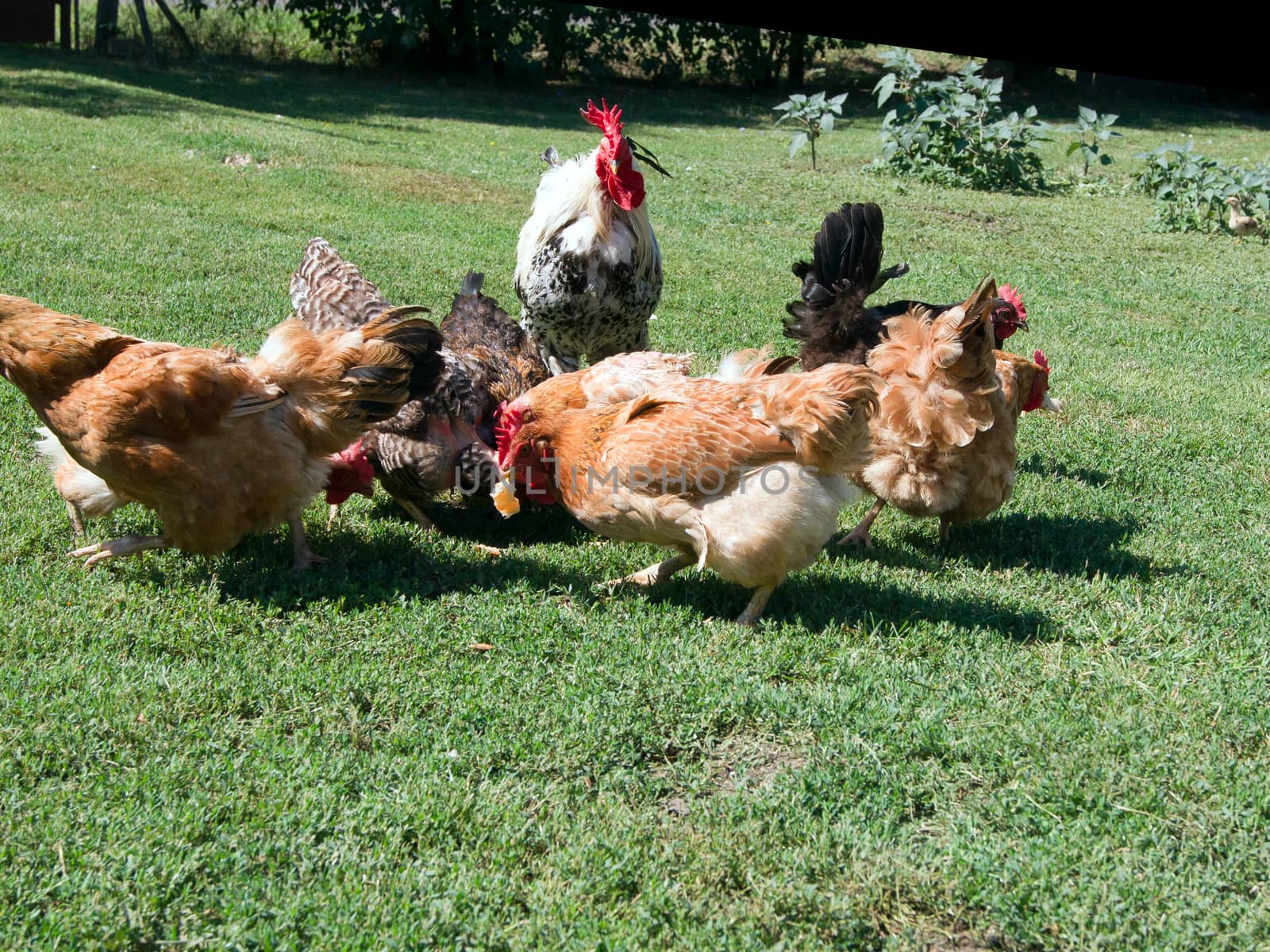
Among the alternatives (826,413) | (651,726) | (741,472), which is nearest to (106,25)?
(741,472)

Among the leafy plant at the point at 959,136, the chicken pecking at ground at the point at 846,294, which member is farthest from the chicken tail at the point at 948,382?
the leafy plant at the point at 959,136

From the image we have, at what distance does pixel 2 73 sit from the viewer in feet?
59.0

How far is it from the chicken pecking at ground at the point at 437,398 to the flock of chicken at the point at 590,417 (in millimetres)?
17

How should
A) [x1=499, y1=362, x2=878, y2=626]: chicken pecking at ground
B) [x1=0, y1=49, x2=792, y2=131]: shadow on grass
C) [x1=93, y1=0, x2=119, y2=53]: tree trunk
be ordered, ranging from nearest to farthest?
1. [x1=499, y1=362, x2=878, y2=626]: chicken pecking at ground
2. [x1=0, y1=49, x2=792, y2=131]: shadow on grass
3. [x1=93, y1=0, x2=119, y2=53]: tree trunk

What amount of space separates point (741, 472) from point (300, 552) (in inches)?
91.2

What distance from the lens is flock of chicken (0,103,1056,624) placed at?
467cm

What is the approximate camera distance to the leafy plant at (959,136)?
15.8 m

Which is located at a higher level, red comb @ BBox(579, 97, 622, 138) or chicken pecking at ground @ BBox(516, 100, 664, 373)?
red comb @ BBox(579, 97, 622, 138)

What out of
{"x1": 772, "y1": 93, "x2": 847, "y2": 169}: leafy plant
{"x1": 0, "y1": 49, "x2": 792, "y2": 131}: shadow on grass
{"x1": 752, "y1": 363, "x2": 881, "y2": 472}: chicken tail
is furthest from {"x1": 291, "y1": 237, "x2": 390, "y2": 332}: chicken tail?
{"x1": 0, "y1": 49, "x2": 792, "y2": 131}: shadow on grass

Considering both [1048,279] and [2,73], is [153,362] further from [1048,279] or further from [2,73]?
[2,73]

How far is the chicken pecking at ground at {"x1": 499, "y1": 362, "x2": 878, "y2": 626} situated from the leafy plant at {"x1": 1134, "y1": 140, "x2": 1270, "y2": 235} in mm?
12165

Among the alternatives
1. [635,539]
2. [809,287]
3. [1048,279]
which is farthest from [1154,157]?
[635,539]

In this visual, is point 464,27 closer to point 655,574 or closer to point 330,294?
point 330,294

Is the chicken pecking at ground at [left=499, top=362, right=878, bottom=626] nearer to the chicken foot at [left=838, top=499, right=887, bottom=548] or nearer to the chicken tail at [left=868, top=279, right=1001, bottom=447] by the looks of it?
the chicken tail at [left=868, top=279, right=1001, bottom=447]
